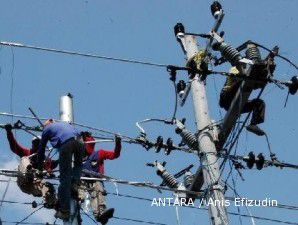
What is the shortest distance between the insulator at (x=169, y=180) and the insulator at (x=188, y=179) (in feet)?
0.68

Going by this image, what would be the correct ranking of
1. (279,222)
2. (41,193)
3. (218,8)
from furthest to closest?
1. (279,222)
2. (218,8)
3. (41,193)

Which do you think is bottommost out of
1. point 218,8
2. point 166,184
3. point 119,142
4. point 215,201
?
point 215,201

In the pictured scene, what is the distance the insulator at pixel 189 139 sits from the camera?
1038cm

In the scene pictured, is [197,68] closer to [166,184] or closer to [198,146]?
[198,146]

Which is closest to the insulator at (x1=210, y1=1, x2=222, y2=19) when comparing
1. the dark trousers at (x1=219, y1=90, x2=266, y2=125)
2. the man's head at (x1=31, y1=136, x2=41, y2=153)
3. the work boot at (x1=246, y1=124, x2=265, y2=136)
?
the dark trousers at (x1=219, y1=90, x2=266, y2=125)

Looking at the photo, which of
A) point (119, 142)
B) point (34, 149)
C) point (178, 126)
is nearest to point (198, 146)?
point (178, 126)

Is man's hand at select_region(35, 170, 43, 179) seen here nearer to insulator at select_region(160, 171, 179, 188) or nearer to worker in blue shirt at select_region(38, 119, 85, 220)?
worker in blue shirt at select_region(38, 119, 85, 220)

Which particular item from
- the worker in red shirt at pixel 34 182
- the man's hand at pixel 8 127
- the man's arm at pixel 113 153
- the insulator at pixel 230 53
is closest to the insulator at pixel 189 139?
the man's arm at pixel 113 153

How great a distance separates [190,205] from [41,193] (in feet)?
7.23

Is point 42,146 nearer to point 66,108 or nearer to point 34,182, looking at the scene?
point 34,182

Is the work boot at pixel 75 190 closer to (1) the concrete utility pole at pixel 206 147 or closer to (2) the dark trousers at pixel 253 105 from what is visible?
(1) the concrete utility pole at pixel 206 147

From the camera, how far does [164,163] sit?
11750 millimetres

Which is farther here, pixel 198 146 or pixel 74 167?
pixel 198 146

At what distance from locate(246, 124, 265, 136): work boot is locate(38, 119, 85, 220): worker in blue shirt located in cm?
265
